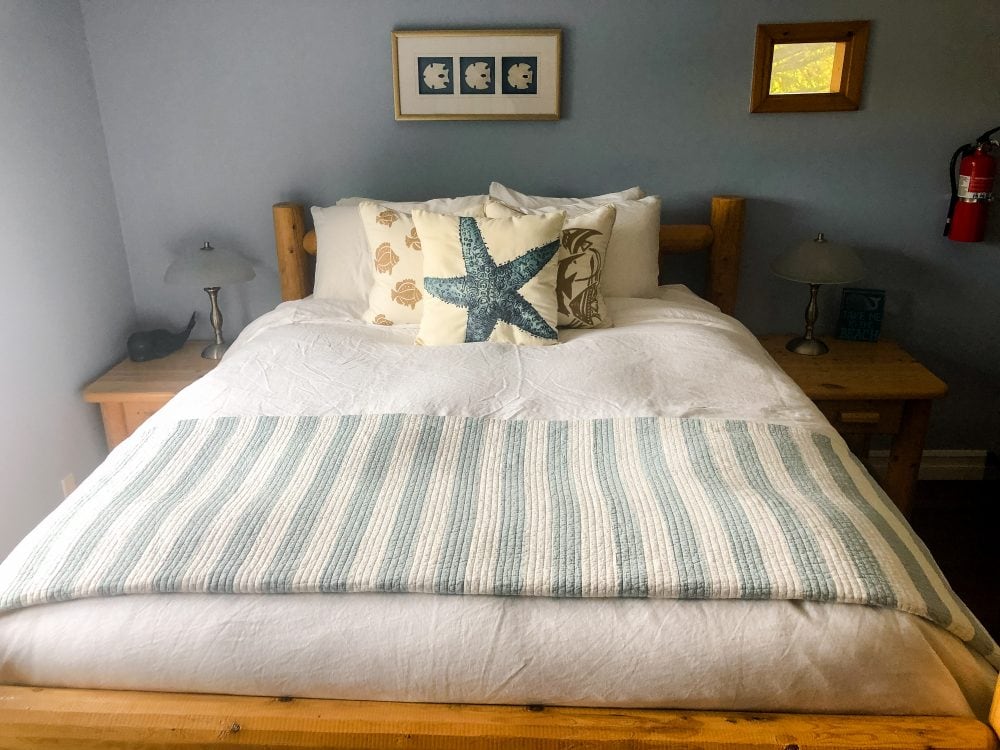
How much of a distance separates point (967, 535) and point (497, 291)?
1762 millimetres

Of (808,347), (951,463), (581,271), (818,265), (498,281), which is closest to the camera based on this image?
(498,281)

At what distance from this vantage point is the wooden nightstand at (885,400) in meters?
2.27

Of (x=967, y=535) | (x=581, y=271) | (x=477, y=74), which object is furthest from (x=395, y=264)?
(x=967, y=535)

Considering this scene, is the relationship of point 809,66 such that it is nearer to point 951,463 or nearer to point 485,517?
point 951,463

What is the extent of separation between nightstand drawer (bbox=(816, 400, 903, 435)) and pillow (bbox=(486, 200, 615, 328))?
29.3 inches

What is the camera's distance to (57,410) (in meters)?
2.32

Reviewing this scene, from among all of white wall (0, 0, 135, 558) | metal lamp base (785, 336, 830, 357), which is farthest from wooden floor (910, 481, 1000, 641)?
white wall (0, 0, 135, 558)

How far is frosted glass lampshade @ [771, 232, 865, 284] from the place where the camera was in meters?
2.42

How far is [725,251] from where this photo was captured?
2600mm

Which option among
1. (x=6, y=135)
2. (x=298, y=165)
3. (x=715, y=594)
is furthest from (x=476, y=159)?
(x=715, y=594)

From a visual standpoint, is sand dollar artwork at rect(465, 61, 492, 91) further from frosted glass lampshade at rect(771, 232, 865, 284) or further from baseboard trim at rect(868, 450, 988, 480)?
baseboard trim at rect(868, 450, 988, 480)

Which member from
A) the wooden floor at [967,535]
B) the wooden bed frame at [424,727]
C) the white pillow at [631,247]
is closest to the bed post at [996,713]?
the wooden bed frame at [424,727]

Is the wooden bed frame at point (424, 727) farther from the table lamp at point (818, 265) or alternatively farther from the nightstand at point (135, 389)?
the table lamp at point (818, 265)

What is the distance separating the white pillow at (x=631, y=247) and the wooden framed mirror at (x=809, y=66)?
1.77ft
